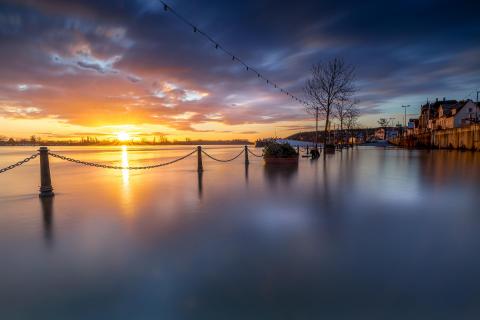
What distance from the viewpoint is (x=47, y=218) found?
4934mm

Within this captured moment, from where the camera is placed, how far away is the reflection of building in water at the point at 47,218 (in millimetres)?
3889

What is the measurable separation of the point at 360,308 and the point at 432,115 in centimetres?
8242

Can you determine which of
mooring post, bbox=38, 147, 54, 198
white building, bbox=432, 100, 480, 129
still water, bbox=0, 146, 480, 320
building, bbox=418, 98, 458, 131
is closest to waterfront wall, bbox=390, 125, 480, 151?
white building, bbox=432, 100, 480, 129

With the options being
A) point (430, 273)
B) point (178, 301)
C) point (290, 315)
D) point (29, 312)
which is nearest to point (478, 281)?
point (430, 273)

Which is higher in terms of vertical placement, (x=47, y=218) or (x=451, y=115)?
(x=451, y=115)

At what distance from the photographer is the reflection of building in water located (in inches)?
153

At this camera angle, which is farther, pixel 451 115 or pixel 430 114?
pixel 430 114

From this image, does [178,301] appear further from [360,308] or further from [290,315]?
[360,308]

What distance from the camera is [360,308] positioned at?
2.12 m

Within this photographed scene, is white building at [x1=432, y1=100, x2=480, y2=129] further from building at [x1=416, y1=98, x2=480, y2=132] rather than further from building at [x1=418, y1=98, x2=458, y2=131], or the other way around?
building at [x1=418, y1=98, x2=458, y2=131]

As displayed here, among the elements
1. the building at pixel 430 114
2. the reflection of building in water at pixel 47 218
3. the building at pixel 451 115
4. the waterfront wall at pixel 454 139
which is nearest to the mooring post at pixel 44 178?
the reflection of building in water at pixel 47 218

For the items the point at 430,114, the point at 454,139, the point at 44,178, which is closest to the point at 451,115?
the point at 430,114

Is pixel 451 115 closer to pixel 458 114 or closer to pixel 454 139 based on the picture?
pixel 458 114

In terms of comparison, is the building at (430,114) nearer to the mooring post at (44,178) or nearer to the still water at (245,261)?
the still water at (245,261)
